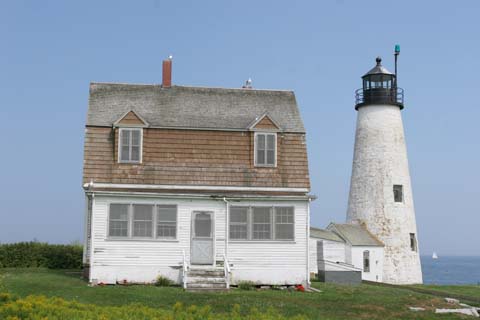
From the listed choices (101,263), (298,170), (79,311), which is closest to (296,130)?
(298,170)

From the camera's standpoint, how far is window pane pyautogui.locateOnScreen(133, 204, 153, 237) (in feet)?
81.7

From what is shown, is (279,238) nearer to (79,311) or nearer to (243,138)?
(243,138)

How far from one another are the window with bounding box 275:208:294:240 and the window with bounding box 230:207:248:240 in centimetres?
118

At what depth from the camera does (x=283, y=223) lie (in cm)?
2558

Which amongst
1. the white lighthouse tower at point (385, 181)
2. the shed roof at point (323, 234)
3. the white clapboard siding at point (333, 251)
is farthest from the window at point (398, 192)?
the white clapboard siding at point (333, 251)

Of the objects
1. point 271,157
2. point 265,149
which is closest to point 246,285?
point 271,157

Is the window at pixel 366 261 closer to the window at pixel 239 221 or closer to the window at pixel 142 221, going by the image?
the window at pixel 239 221

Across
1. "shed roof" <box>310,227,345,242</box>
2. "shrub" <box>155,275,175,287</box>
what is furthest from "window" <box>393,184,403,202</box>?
"shrub" <box>155,275,175,287</box>

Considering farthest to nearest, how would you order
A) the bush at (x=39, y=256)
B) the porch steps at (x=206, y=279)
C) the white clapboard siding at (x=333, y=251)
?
1. the white clapboard siding at (x=333, y=251)
2. the bush at (x=39, y=256)
3. the porch steps at (x=206, y=279)

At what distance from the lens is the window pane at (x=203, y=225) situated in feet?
82.7

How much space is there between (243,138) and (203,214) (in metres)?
3.58

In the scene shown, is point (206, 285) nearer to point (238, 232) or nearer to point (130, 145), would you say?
point (238, 232)

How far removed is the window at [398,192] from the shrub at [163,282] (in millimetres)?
20006

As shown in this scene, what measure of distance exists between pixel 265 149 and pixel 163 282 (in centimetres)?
654
